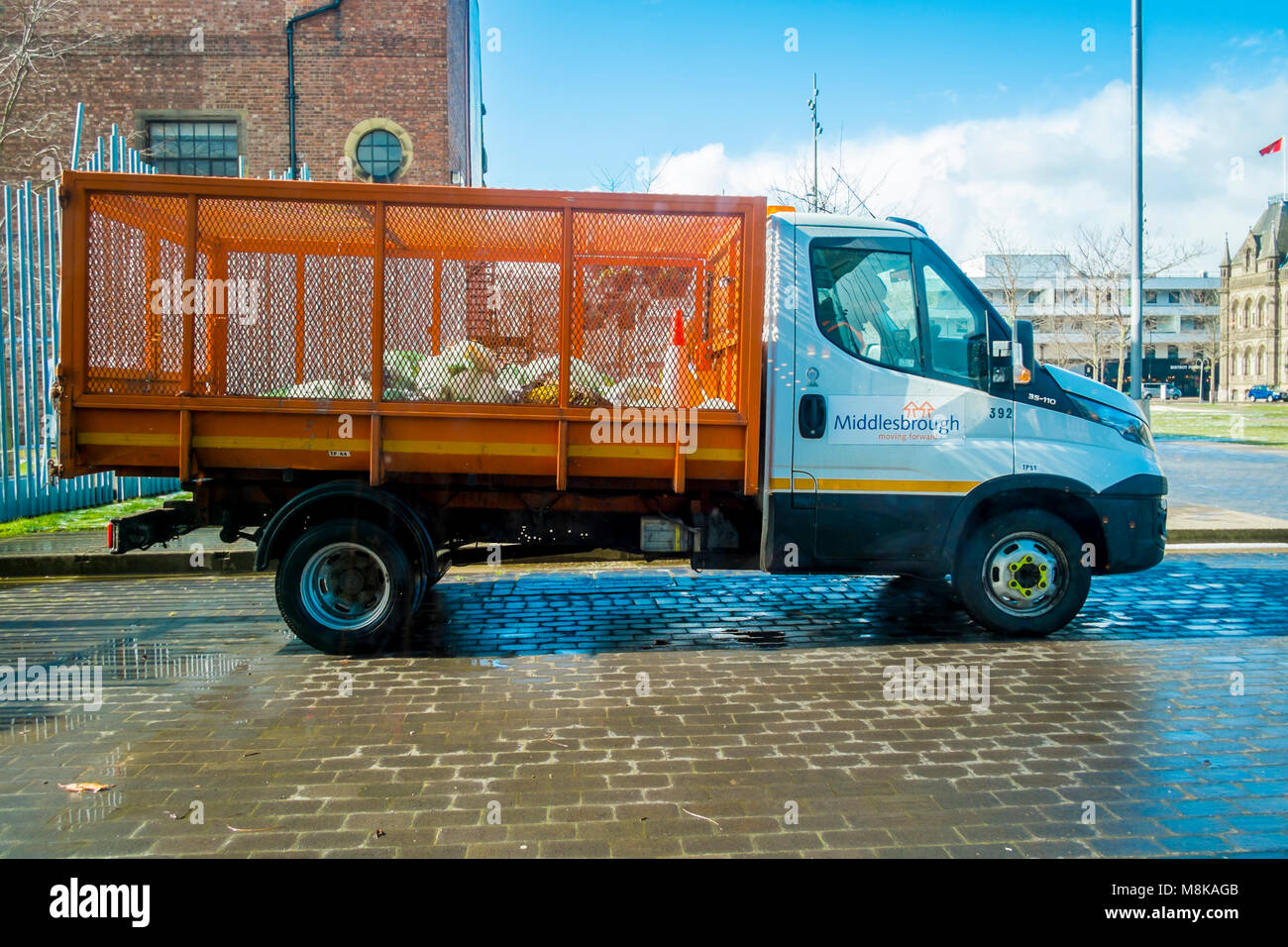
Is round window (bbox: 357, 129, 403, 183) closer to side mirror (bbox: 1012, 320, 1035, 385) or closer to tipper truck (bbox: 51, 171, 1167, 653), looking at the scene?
tipper truck (bbox: 51, 171, 1167, 653)

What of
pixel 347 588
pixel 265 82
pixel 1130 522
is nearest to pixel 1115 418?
pixel 1130 522

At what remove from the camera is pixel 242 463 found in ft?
19.7

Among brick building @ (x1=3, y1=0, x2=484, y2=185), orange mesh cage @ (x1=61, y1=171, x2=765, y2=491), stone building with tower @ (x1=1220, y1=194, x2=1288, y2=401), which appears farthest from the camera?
stone building with tower @ (x1=1220, y1=194, x2=1288, y2=401)

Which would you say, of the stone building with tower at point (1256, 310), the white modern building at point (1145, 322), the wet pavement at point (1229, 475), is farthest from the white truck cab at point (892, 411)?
the stone building with tower at point (1256, 310)

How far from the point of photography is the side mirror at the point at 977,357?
627 cm

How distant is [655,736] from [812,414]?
2.46m

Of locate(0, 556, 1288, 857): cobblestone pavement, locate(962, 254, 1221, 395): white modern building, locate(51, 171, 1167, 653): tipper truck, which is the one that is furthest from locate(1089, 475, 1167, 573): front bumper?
locate(962, 254, 1221, 395): white modern building

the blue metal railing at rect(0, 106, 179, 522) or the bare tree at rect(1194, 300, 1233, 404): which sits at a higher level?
the bare tree at rect(1194, 300, 1233, 404)

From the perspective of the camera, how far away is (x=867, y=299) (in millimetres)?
6246

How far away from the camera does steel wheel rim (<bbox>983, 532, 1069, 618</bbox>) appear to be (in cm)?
641

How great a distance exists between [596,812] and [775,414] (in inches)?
124

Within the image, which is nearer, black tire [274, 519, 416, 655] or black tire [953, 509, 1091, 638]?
black tire [274, 519, 416, 655]

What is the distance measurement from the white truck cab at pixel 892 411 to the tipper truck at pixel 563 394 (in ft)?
0.06
